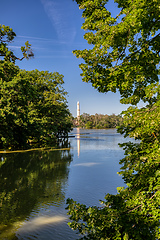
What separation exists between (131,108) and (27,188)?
12.7 meters

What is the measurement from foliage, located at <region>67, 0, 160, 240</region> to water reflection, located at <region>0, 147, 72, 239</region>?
242 inches

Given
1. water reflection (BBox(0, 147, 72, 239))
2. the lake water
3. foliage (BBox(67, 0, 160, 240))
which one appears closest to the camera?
foliage (BBox(67, 0, 160, 240))

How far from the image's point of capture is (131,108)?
260 inches

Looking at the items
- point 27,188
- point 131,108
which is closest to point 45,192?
point 27,188

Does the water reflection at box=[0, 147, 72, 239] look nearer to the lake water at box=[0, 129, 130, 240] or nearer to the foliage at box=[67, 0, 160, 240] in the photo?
the lake water at box=[0, 129, 130, 240]

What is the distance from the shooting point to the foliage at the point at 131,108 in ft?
17.7

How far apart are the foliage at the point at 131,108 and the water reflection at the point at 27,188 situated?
6.14 meters

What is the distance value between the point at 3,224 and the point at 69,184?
26.2 feet

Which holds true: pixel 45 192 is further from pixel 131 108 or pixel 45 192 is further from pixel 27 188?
pixel 131 108

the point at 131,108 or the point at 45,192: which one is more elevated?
the point at 131,108

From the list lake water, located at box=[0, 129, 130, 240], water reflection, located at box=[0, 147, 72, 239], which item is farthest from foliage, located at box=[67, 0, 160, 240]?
water reflection, located at box=[0, 147, 72, 239]

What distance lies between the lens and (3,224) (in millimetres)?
10570

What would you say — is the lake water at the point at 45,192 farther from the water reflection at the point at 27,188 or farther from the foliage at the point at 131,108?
the foliage at the point at 131,108

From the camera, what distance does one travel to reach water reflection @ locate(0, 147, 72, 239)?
11.8 m
